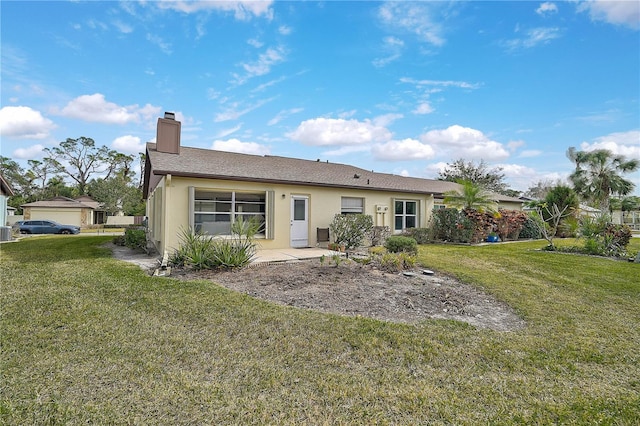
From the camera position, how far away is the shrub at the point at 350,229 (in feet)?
37.5

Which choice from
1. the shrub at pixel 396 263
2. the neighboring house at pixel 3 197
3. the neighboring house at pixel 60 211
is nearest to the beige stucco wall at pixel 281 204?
the shrub at pixel 396 263

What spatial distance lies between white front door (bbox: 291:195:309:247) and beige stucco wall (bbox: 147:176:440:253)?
0.53 ft

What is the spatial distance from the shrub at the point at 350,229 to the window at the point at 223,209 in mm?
2756

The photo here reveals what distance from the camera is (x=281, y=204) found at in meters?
11.3

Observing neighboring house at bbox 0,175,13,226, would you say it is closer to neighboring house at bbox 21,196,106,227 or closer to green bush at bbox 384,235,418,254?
neighboring house at bbox 21,196,106,227

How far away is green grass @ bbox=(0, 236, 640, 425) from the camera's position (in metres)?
2.41

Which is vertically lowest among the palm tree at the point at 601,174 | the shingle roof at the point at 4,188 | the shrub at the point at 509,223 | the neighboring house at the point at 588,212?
the shrub at the point at 509,223

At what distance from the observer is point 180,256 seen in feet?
25.8

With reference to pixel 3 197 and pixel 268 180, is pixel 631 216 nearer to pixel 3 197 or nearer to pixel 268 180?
pixel 268 180

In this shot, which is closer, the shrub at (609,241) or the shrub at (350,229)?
the shrub at (609,241)

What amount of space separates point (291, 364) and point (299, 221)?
888 centimetres

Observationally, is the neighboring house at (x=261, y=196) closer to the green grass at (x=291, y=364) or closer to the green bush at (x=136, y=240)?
the green bush at (x=136, y=240)

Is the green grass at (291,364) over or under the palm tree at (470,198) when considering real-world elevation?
under

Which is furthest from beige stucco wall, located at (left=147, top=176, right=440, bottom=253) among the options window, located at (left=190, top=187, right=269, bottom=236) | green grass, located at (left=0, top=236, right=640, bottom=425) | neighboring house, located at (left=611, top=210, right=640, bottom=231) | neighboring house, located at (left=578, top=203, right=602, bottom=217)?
neighboring house, located at (left=611, top=210, right=640, bottom=231)
